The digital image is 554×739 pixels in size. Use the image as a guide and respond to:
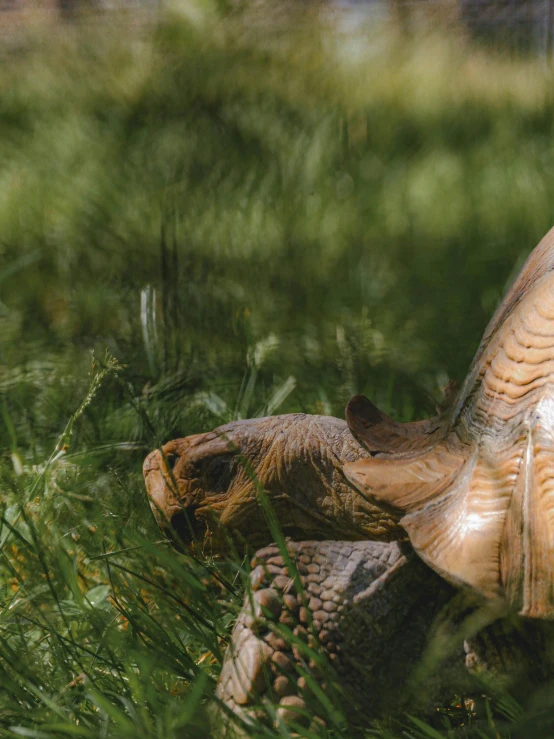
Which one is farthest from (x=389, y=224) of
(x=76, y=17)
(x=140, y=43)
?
(x=76, y=17)

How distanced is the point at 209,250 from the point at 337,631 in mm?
1991

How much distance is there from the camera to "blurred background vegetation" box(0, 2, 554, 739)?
1.66 metres

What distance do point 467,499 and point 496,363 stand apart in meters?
0.25

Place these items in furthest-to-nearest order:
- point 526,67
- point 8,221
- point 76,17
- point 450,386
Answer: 1. point 76,17
2. point 526,67
3. point 8,221
4. point 450,386

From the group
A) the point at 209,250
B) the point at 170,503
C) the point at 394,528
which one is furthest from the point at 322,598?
the point at 209,250

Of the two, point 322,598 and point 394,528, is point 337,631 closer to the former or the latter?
point 322,598

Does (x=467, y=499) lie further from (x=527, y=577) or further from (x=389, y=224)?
(x=389, y=224)

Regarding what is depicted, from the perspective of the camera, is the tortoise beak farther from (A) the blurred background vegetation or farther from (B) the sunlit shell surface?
(B) the sunlit shell surface

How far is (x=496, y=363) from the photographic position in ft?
4.64

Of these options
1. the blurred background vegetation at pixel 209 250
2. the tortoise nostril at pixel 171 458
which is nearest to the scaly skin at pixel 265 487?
the tortoise nostril at pixel 171 458

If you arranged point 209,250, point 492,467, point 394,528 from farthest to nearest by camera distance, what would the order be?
point 209,250
point 394,528
point 492,467

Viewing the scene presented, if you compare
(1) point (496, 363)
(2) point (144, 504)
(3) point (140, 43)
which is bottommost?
(2) point (144, 504)

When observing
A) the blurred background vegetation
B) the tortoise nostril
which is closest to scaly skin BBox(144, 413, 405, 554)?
the tortoise nostril

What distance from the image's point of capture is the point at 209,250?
314 centimetres
